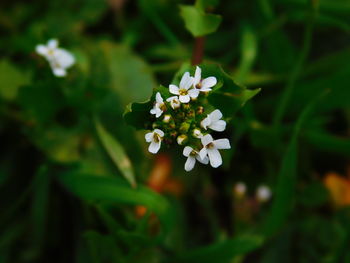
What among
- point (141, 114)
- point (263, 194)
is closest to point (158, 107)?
point (141, 114)

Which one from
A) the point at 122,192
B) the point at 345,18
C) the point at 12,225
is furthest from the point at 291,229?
the point at 12,225

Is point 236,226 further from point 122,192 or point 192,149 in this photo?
point 192,149

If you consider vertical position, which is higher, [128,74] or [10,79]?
[128,74]

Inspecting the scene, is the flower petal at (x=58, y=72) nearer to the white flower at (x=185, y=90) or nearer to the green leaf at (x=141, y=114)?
the green leaf at (x=141, y=114)

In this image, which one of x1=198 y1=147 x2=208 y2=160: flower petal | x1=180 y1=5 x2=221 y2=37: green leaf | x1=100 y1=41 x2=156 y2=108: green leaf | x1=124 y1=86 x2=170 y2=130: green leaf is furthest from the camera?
x1=100 y1=41 x2=156 y2=108: green leaf

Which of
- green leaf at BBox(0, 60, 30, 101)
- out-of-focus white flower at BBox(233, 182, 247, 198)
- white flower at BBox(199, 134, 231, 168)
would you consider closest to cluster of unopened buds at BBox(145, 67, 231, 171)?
white flower at BBox(199, 134, 231, 168)

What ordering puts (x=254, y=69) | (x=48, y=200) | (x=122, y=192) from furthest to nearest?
1. (x=254, y=69)
2. (x=48, y=200)
3. (x=122, y=192)

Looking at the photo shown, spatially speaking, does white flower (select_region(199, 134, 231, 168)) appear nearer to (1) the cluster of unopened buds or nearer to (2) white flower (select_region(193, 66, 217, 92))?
(1) the cluster of unopened buds

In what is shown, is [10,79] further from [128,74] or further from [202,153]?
[202,153]
